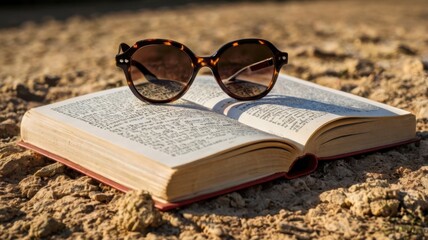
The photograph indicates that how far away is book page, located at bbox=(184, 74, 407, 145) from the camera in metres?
2.64

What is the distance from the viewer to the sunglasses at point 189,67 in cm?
294

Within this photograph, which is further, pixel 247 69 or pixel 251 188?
pixel 247 69

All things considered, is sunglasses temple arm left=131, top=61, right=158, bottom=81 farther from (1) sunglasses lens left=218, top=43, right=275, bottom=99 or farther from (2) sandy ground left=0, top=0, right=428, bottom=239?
(2) sandy ground left=0, top=0, right=428, bottom=239

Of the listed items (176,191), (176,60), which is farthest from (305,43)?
(176,191)

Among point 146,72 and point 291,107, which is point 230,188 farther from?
point 146,72

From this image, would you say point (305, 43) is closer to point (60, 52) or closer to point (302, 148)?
point (60, 52)

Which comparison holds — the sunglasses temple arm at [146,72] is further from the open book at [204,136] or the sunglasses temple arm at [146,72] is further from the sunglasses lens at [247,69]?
the sunglasses lens at [247,69]

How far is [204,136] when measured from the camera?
2436 mm

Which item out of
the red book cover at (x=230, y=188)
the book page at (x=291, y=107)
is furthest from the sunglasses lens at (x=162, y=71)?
the red book cover at (x=230, y=188)

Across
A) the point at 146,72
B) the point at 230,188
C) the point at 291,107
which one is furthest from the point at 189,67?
the point at 230,188

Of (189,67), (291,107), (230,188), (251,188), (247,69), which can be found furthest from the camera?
(247,69)

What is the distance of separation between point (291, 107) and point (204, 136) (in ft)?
1.76

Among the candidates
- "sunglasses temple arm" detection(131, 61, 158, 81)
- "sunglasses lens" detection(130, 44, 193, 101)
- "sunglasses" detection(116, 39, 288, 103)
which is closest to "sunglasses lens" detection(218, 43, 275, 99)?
"sunglasses" detection(116, 39, 288, 103)

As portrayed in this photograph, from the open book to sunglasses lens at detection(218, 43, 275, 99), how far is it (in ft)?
0.22
